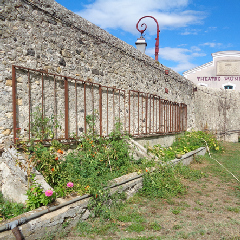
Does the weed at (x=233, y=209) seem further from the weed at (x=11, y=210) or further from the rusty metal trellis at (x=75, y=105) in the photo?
the weed at (x=11, y=210)

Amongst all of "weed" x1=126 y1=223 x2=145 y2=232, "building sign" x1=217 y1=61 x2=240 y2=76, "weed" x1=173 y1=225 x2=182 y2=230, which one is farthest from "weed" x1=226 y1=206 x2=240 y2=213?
"building sign" x1=217 y1=61 x2=240 y2=76

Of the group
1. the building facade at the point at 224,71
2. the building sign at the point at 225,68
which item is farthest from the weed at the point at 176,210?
the building sign at the point at 225,68

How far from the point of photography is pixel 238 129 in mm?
14625

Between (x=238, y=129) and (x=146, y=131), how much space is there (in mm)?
9976

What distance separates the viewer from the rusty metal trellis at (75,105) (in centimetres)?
383

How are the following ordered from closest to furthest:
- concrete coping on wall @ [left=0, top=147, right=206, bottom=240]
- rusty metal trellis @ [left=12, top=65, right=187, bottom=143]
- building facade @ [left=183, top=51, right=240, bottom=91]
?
concrete coping on wall @ [left=0, top=147, right=206, bottom=240]
rusty metal trellis @ [left=12, top=65, right=187, bottom=143]
building facade @ [left=183, top=51, right=240, bottom=91]

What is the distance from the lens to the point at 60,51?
453 cm

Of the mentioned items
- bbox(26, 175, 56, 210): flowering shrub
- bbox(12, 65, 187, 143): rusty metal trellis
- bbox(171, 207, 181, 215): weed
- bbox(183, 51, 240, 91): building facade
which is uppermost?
bbox(183, 51, 240, 91): building facade

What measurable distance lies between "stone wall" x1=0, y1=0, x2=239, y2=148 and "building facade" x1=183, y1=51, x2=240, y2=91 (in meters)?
13.1

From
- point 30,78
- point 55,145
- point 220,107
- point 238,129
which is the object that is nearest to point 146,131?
point 55,145

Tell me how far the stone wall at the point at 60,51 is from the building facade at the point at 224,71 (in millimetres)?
13073

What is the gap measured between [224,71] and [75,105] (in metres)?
17.6

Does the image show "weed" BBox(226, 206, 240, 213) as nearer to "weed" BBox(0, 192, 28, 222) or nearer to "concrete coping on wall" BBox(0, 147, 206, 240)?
"concrete coping on wall" BBox(0, 147, 206, 240)

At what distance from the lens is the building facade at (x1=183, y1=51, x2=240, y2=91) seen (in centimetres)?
1886
